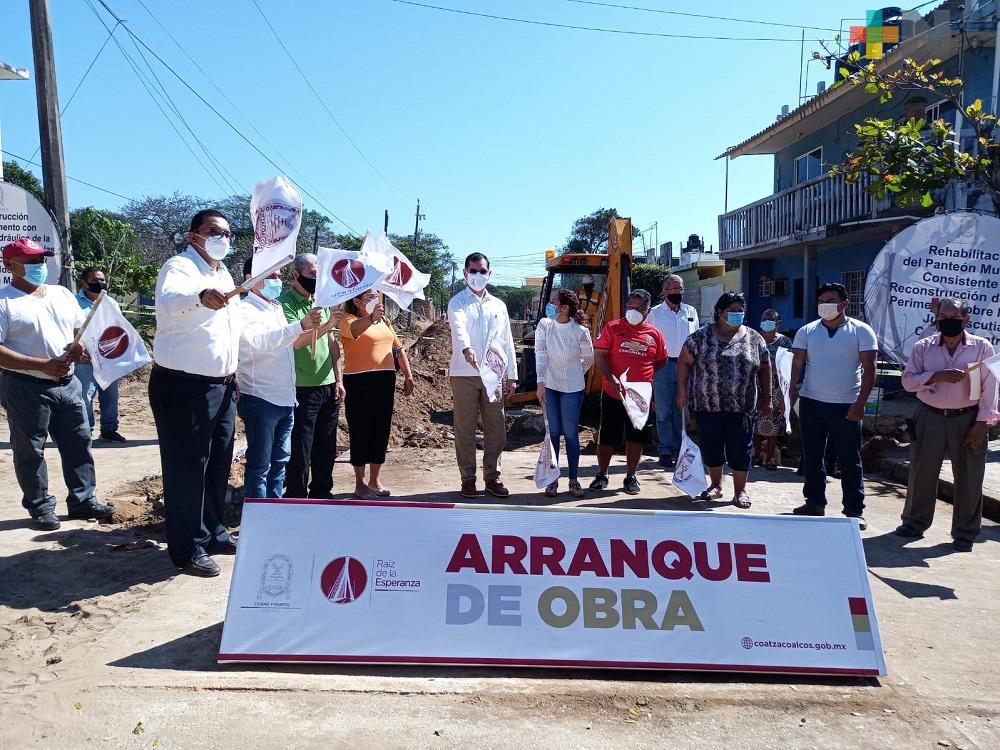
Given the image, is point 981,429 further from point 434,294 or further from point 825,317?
point 434,294

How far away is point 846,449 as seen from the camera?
625 cm

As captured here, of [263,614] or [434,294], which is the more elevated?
[434,294]

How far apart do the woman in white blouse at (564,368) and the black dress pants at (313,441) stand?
1.94 meters

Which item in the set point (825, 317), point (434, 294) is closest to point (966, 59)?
point (825, 317)

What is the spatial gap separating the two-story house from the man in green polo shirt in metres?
6.98

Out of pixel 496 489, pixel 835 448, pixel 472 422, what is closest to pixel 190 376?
pixel 472 422

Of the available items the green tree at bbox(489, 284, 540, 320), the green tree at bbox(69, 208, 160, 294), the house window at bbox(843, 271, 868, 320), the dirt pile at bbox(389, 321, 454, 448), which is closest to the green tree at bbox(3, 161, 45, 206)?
the green tree at bbox(69, 208, 160, 294)

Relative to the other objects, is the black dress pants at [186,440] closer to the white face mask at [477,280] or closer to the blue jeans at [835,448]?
the white face mask at [477,280]

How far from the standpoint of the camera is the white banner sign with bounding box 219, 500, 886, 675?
11.3 feet

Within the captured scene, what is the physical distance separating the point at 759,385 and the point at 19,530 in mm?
5920

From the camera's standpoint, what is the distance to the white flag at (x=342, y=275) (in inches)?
180

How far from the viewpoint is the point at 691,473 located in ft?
21.7

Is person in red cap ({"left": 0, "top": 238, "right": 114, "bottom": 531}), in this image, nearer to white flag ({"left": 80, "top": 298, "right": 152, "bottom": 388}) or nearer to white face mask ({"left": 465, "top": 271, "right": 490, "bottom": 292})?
white flag ({"left": 80, "top": 298, "right": 152, "bottom": 388})

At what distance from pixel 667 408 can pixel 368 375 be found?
139 inches
